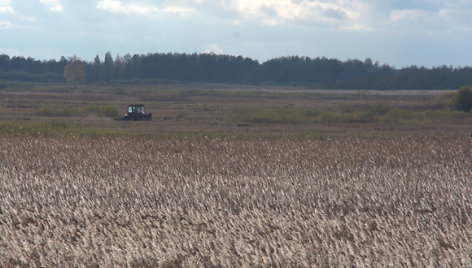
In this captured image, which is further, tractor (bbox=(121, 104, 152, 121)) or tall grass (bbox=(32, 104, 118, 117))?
tall grass (bbox=(32, 104, 118, 117))

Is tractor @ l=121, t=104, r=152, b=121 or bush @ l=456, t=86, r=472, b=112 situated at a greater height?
bush @ l=456, t=86, r=472, b=112

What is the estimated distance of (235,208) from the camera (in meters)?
11.0

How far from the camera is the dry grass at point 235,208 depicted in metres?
8.42

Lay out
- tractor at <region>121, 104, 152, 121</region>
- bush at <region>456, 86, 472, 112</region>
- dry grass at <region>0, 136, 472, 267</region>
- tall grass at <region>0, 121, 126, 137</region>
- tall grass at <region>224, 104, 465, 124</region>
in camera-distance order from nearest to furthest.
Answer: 1. dry grass at <region>0, 136, 472, 267</region>
2. tall grass at <region>0, 121, 126, 137</region>
3. tractor at <region>121, 104, 152, 121</region>
4. tall grass at <region>224, 104, 465, 124</region>
5. bush at <region>456, 86, 472, 112</region>

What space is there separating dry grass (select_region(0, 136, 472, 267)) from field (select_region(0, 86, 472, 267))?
0.10 ft

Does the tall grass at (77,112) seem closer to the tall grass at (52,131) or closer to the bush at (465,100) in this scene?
the tall grass at (52,131)

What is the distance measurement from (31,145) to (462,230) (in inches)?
→ 549

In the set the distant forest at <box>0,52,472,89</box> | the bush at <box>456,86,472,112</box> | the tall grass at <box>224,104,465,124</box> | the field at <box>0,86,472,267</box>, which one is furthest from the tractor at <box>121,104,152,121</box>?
the distant forest at <box>0,52,472,89</box>

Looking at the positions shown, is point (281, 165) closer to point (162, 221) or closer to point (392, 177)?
point (392, 177)

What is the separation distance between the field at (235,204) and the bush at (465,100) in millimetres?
25226

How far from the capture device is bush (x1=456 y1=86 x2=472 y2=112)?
141ft

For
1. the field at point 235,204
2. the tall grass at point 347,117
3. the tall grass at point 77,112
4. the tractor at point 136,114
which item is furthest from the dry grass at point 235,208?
the tall grass at point 77,112

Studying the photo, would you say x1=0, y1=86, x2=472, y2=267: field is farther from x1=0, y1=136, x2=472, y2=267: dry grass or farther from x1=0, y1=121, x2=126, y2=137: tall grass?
x1=0, y1=121, x2=126, y2=137: tall grass

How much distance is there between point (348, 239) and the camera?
934cm
